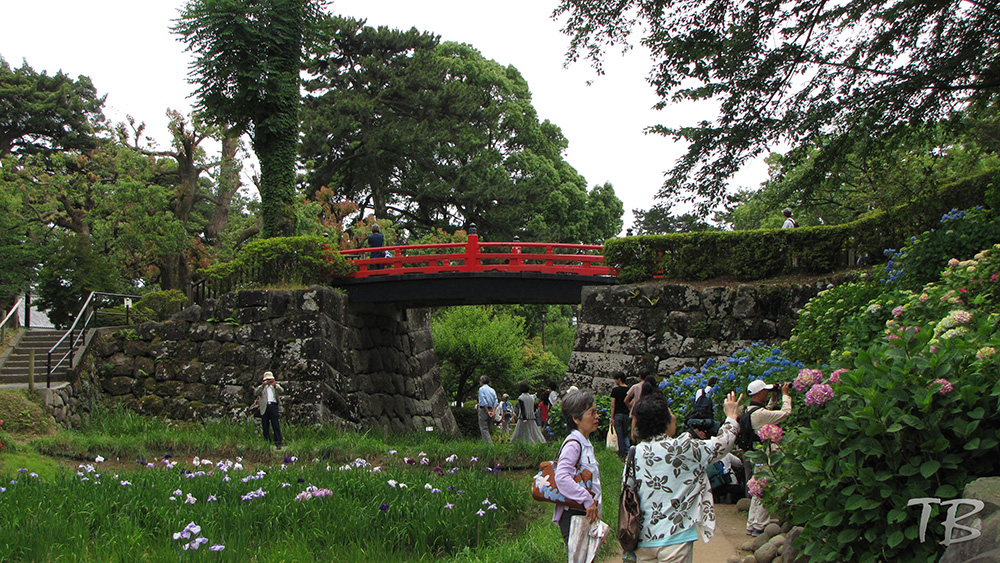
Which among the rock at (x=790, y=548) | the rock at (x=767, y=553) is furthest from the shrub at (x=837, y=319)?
the rock at (x=790, y=548)

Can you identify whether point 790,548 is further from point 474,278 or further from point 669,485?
point 474,278

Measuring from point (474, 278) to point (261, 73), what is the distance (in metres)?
7.32

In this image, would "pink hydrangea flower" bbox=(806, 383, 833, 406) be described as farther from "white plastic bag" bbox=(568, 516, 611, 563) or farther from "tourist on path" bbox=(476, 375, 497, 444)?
"tourist on path" bbox=(476, 375, 497, 444)

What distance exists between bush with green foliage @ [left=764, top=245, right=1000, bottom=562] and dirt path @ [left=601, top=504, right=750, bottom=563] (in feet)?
4.31

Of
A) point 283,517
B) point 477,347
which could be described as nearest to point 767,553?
point 283,517

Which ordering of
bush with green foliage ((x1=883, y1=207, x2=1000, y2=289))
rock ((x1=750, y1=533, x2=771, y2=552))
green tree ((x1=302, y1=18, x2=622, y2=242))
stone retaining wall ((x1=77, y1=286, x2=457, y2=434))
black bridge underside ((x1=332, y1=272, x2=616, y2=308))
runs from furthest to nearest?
green tree ((x1=302, y1=18, x2=622, y2=242)) < black bridge underside ((x1=332, y1=272, x2=616, y2=308)) < stone retaining wall ((x1=77, y1=286, x2=457, y2=434)) < bush with green foliage ((x1=883, y1=207, x2=1000, y2=289)) < rock ((x1=750, y1=533, x2=771, y2=552))

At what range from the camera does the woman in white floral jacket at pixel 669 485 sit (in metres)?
4.16

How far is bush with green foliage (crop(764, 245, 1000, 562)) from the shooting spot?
4.10 meters

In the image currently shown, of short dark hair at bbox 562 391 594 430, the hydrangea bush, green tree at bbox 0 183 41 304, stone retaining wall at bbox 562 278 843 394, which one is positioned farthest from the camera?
green tree at bbox 0 183 41 304

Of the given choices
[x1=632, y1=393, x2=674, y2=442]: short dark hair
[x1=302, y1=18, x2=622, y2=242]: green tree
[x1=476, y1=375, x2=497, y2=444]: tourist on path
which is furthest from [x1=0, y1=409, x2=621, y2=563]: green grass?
[x1=302, y1=18, x2=622, y2=242]: green tree

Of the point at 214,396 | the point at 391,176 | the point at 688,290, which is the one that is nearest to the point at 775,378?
the point at 688,290

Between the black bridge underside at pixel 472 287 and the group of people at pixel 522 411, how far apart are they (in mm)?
2167

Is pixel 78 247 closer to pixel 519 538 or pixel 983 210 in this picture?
pixel 519 538

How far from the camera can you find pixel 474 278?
16703 mm
